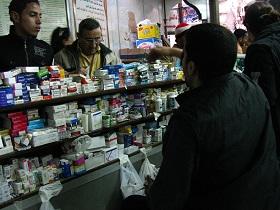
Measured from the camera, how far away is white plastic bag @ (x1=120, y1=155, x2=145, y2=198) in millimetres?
2984

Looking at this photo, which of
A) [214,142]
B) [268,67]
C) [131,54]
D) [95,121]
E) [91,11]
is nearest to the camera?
[214,142]

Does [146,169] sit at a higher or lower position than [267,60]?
lower

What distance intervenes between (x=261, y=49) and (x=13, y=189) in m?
1.78

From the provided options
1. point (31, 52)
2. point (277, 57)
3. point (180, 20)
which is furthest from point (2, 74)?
point (180, 20)

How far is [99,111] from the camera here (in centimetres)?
282

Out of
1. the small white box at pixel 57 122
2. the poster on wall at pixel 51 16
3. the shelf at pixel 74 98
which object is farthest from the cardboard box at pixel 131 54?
the small white box at pixel 57 122

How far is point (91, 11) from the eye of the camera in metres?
3.79

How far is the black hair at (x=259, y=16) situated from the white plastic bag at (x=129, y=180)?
1.51m

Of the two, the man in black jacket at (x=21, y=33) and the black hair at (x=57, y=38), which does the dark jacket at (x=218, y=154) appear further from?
the black hair at (x=57, y=38)

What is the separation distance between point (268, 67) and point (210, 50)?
2.84 ft

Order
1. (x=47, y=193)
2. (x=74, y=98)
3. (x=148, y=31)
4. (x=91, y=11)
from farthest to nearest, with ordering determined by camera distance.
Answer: (x=148, y=31)
(x=91, y=11)
(x=74, y=98)
(x=47, y=193)

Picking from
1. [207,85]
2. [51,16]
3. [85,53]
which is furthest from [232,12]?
[207,85]

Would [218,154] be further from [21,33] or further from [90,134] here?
[21,33]

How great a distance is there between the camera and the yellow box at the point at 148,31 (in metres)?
4.08
